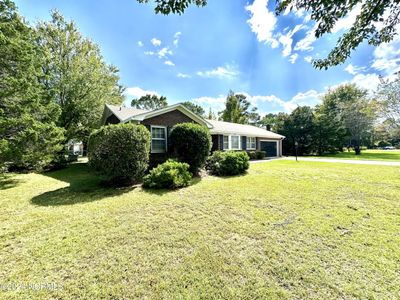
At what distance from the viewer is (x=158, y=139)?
1206 cm

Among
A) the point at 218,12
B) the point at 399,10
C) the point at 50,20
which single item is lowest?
the point at 399,10

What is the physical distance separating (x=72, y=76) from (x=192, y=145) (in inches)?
537

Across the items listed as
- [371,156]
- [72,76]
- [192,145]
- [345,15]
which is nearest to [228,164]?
[192,145]

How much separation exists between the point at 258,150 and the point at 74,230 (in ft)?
63.9

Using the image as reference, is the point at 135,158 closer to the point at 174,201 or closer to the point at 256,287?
the point at 174,201

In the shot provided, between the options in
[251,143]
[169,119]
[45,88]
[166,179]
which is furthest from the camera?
[251,143]

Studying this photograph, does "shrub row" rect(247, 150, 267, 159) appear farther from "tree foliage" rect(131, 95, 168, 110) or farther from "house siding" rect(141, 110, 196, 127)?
"tree foliage" rect(131, 95, 168, 110)

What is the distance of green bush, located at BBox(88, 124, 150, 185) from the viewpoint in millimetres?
7586

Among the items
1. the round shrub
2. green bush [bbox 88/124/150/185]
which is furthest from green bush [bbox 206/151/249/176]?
green bush [bbox 88/124/150/185]

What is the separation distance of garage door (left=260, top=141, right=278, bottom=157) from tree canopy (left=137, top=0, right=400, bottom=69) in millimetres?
19111

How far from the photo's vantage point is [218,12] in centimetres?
525

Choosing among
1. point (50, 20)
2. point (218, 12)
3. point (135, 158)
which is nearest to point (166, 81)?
point (50, 20)

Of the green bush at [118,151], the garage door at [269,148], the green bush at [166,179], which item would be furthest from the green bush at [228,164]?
the garage door at [269,148]

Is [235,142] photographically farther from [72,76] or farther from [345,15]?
[72,76]
